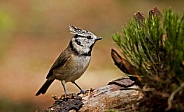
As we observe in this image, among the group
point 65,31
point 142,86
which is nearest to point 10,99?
point 65,31

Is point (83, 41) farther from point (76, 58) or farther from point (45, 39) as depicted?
point (45, 39)

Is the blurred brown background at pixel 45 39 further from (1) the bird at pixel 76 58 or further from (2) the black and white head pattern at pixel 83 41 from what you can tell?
(2) the black and white head pattern at pixel 83 41

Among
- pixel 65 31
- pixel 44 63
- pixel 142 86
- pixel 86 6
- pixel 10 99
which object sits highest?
pixel 86 6

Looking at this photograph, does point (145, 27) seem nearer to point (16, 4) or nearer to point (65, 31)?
point (65, 31)

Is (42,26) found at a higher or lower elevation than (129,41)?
higher

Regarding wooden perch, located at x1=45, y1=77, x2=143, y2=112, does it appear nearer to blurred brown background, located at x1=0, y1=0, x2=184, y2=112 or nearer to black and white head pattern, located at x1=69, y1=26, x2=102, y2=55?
black and white head pattern, located at x1=69, y1=26, x2=102, y2=55

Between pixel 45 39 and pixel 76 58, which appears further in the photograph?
pixel 45 39

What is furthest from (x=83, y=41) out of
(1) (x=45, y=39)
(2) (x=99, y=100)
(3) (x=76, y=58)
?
(1) (x=45, y=39)
